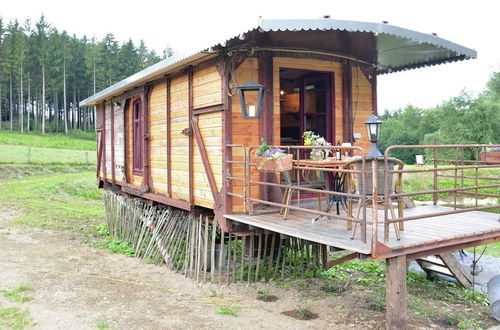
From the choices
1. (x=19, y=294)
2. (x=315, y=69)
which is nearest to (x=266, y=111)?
(x=315, y=69)

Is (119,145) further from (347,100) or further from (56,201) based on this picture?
(56,201)

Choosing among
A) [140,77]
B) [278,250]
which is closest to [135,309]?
[278,250]

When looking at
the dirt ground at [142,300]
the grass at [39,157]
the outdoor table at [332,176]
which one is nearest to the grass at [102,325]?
the dirt ground at [142,300]

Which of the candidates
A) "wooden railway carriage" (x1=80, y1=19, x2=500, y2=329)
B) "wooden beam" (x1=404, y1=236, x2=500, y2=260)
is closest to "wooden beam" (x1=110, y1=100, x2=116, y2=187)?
"wooden railway carriage" (x1=80, y1=19, x2=500, y2=329)

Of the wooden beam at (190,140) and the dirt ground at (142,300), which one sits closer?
the dirt ground at (142,300)

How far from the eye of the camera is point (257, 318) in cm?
629

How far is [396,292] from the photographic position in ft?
15.8

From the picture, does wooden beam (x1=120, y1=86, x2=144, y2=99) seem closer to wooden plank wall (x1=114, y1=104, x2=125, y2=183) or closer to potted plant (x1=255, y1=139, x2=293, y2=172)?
wooden plank wall (x1=114, y1=104, x2=125, y2=183)

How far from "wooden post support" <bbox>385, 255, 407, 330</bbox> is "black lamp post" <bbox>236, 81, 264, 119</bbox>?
116 inches

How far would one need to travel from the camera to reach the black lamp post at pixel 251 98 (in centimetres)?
651

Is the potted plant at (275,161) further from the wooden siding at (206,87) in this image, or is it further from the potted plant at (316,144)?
the wooden siding at (206,87)

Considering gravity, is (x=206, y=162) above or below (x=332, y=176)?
above

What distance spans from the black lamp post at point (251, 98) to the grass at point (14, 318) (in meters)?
4.10

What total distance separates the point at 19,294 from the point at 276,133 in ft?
15.8
